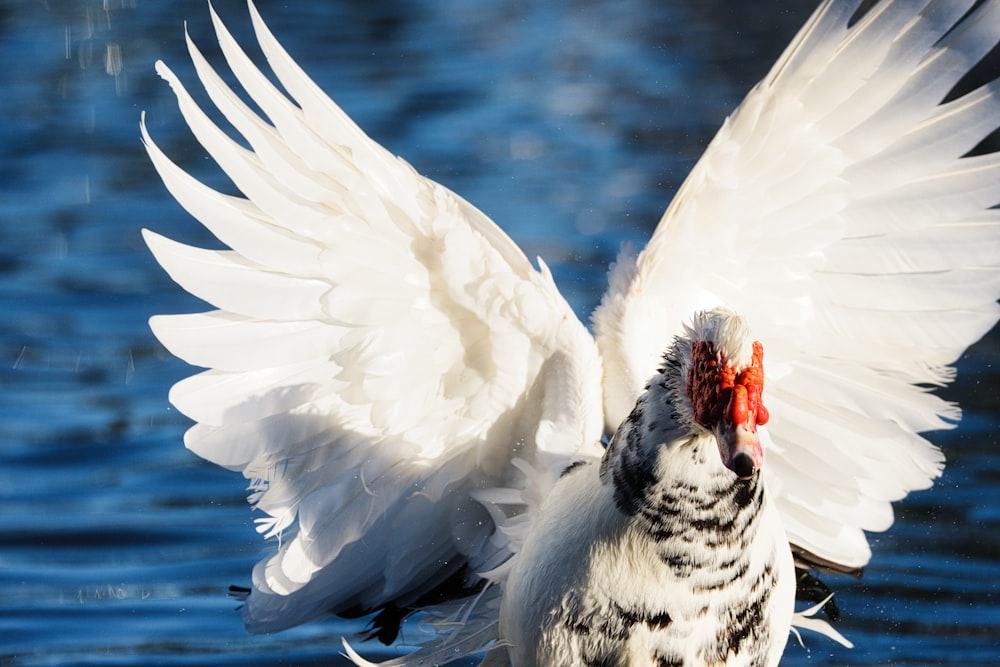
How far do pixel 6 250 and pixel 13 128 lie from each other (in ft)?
6.36

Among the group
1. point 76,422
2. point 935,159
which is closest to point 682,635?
point 935,159

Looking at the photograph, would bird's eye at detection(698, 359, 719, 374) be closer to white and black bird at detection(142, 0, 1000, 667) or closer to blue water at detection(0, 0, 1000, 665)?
white and black bird at detection(142, 0, 1000, 667)

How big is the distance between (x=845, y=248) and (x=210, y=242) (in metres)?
4.18

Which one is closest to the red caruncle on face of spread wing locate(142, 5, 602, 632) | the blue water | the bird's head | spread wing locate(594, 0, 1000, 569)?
the bird's head

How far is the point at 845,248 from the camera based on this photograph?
3643 millimetres

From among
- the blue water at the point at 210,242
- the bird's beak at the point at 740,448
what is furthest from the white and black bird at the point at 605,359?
the blue water at the point at 210,242

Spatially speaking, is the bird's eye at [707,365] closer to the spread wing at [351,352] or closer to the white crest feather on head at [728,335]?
the white crest feather on head at [728,335]

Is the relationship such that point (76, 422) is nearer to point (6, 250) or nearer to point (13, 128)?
point (6, 250)

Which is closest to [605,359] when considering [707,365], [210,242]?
[707,365]

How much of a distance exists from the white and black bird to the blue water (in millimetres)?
1148

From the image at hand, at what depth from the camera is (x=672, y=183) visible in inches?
323

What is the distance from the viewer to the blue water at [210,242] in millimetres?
4789

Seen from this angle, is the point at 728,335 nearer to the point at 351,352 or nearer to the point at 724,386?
the point at 724,386

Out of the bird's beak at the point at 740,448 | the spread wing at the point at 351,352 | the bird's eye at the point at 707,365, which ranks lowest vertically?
the spread wing at the point at 351,352
